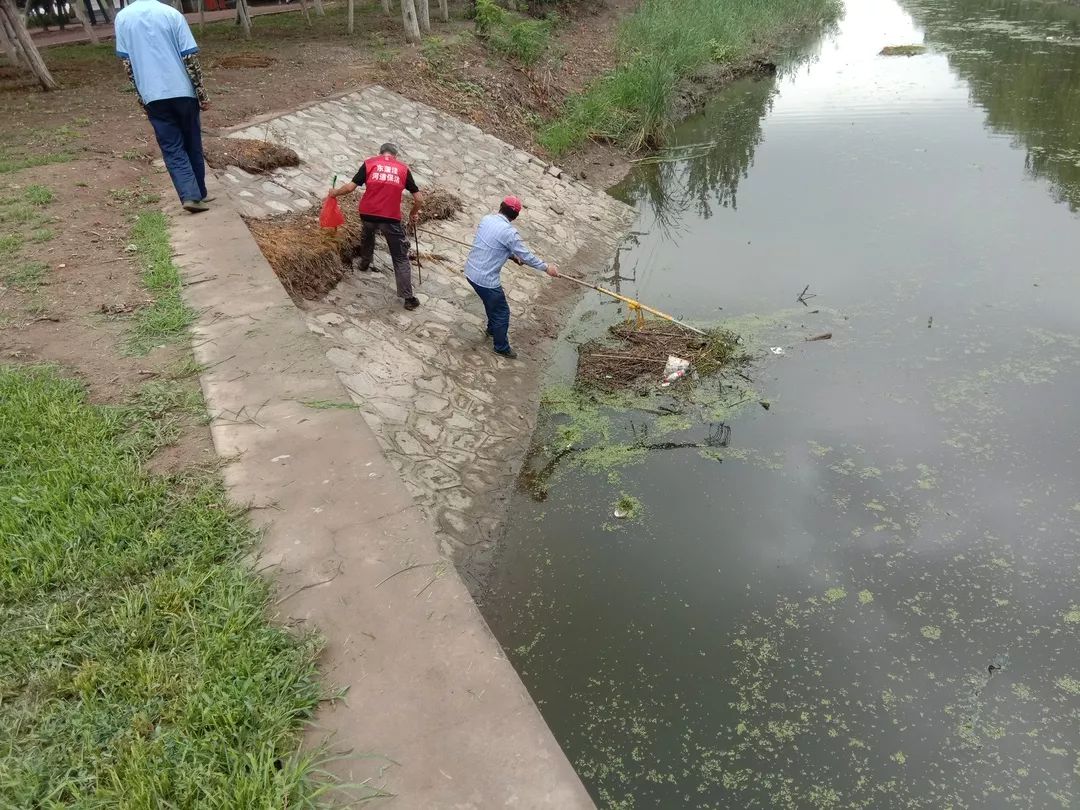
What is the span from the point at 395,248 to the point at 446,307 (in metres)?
0.88

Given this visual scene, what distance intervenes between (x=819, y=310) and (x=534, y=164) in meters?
5.69

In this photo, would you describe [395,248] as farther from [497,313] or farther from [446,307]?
[497,313]

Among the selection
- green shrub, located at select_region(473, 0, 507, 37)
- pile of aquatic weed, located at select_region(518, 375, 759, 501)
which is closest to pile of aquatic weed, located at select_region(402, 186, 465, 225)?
pile of aquatic weed, located at select_region(518, 375, 759, 501)

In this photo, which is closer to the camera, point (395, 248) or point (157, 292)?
point (157, 292)

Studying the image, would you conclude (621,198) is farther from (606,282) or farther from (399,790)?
(399,790)

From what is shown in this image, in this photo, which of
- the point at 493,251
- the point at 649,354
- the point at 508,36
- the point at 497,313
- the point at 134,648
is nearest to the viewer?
the point at 134,648

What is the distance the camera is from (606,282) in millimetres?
9305

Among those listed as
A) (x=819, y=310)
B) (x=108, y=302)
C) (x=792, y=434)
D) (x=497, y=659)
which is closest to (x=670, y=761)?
(x=497, y=659)

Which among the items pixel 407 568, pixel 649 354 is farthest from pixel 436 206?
pixel 407 568

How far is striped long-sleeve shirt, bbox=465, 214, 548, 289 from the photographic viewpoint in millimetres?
6632

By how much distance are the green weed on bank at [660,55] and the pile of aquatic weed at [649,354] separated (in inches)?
253

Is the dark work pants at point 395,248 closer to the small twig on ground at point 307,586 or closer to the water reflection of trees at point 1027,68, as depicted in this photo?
the small twig on ground at point 307,586

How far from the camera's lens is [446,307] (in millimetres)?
7383

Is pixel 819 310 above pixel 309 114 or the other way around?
the other way around
